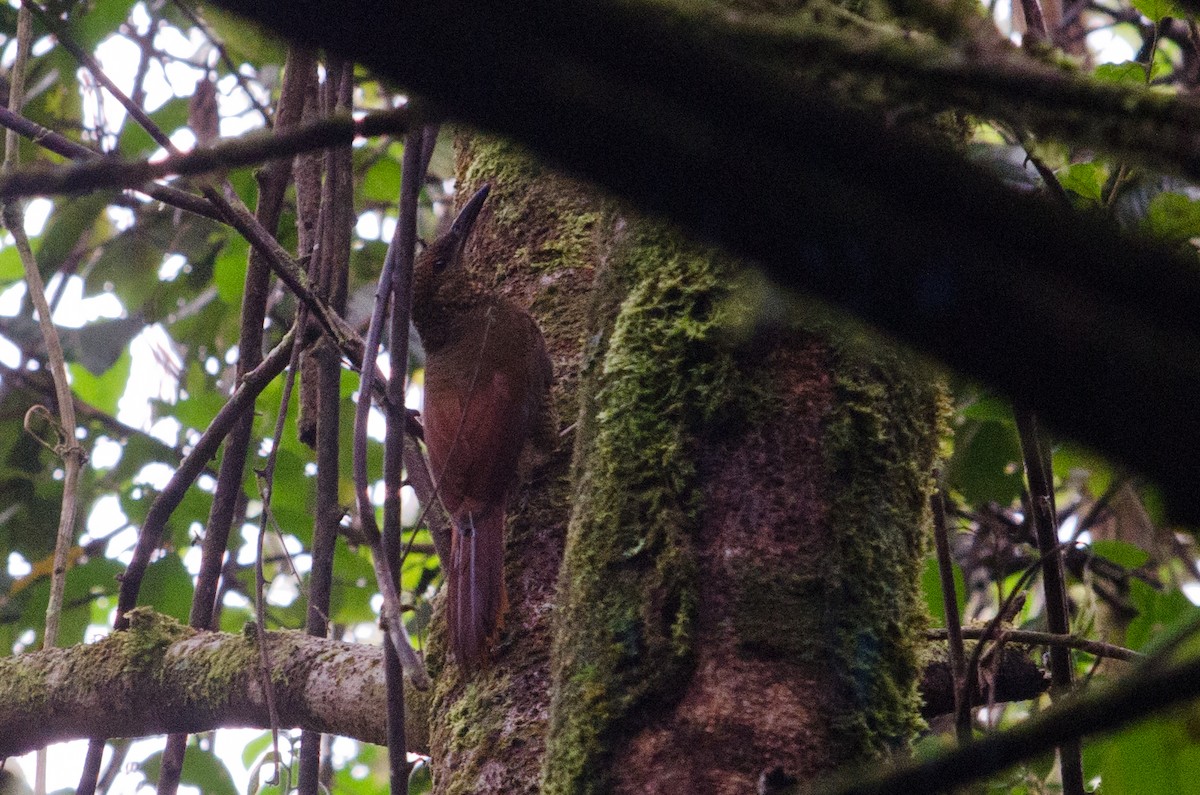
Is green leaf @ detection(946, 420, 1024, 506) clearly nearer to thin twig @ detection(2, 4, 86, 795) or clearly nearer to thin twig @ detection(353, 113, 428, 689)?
thin twig @ detection(353, 113, 428, 689)

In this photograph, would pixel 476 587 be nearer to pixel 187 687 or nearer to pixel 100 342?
pixel 187 687

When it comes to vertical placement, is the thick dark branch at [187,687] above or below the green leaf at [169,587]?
below

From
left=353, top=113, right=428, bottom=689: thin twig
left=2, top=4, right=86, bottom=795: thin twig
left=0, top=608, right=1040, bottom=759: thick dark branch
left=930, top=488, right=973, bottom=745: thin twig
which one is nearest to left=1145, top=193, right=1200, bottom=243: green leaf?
left=930, top=488, right=973, bottom=745: thin twig

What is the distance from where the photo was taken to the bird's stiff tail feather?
2035 mm

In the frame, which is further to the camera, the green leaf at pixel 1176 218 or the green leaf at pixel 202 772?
the green leaf at pixel 202 772

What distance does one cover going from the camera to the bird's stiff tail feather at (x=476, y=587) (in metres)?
2.04

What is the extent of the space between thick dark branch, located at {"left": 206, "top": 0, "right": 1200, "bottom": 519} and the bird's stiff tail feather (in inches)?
62.2

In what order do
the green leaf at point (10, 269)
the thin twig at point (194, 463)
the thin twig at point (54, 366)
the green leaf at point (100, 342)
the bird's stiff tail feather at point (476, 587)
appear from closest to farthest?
the bird's stiff tail feather at point (476, 587), the thin twig at point (194, 463), the thin twig at point (54, 366), the green leaf at point (100, 342), the green leaf at point (10, 269)

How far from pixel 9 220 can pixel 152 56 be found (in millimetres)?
1179

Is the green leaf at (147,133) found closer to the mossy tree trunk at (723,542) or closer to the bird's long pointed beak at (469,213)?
the bird's long pointed beak at (469,213)

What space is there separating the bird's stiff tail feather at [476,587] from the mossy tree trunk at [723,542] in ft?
0.96

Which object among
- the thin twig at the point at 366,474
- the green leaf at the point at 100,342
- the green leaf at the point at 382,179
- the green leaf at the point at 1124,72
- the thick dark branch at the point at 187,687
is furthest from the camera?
the green leaf at the point at 382,179

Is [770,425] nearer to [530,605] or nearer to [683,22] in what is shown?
[530,605]

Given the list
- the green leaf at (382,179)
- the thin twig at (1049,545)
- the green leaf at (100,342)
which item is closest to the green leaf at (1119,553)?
the thin twig at (1049,545)
